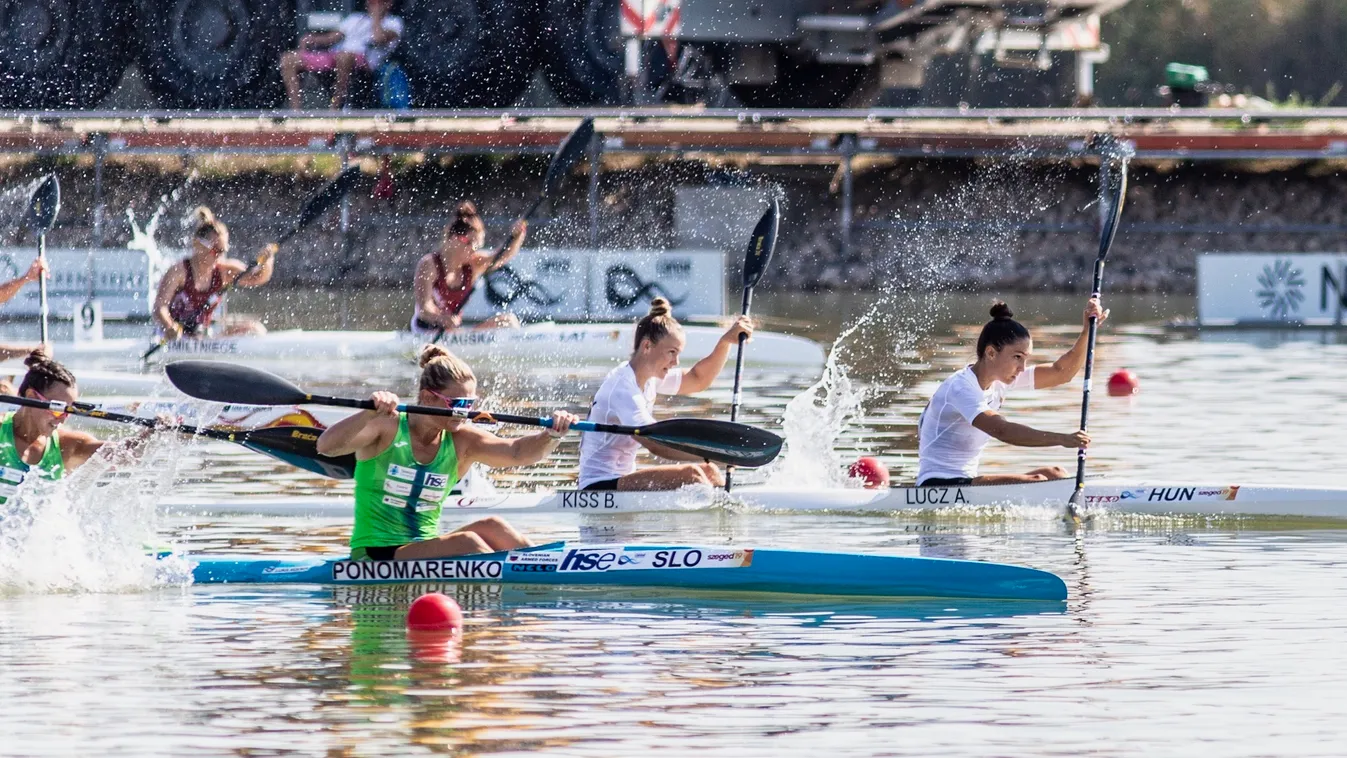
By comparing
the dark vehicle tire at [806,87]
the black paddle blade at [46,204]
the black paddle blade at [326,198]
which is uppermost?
the dark vehicle tire at [806,87]

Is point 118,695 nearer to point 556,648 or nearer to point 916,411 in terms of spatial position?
point 556,648

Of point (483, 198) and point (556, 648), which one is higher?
point (483, 198)

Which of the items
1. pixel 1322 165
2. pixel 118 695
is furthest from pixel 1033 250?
pixel 118 695

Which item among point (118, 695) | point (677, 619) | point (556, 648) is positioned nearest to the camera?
point (118, 695)

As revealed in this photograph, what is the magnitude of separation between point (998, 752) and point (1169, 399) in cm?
1058

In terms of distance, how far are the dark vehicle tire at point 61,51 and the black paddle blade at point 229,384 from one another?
54.7 feet

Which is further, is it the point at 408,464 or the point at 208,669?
the point at 408,464

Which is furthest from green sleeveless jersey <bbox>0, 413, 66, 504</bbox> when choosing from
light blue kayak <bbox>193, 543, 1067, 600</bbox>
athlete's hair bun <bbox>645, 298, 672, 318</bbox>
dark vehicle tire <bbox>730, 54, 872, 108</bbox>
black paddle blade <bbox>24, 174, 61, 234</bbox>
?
dark vehicle tire <bbox>730, 54, 872, 108</bbox>

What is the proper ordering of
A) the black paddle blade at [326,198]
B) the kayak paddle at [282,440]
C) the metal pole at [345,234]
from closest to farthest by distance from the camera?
the kayak paddle at [282,440], the black paddle blade at [326,198], the metal pole at [345,234]

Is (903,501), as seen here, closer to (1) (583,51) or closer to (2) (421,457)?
(2) (421,457)

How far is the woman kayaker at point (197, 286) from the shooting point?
17938 millimetres

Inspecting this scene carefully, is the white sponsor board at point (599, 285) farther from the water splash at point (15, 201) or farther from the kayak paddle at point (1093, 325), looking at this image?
the water splash at point (15, 201)

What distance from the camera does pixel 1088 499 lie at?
11.2 metres

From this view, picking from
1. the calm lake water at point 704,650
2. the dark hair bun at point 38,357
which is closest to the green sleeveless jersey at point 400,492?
the calm lake water at point 704,650
